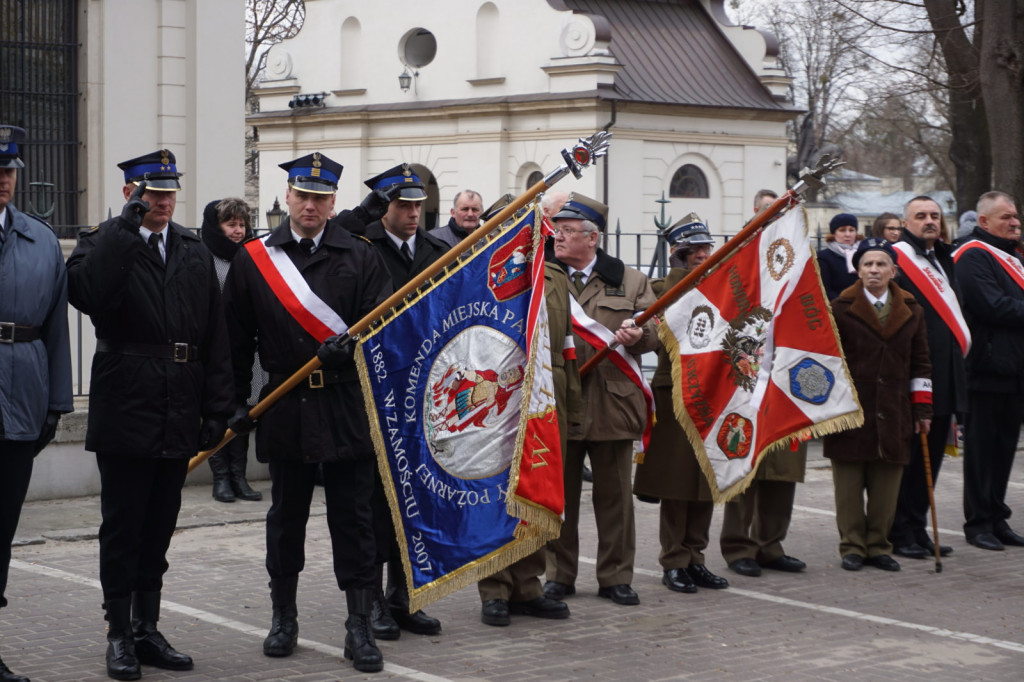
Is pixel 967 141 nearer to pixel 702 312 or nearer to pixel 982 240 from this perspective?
pixel 982 240

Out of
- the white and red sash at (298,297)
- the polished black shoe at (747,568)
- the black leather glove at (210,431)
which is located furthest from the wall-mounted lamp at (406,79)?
the black leather glove at (210,431)

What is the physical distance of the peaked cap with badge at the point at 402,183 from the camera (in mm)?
7074

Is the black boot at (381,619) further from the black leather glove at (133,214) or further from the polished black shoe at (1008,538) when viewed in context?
the polished black shoe at (1008,538)

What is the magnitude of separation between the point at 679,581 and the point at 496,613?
1289 mm

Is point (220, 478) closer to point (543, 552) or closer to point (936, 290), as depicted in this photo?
point (543, 552)

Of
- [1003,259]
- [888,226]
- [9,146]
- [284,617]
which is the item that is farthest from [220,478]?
[1003,259]

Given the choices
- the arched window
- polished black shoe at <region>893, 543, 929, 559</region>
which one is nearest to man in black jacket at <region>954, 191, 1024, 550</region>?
polished black shoe at <region>893, 543, 929, 559</region>

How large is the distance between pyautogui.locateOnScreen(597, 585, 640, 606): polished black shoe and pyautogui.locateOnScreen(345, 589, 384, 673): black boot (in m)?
1.60

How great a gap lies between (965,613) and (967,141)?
1725cm

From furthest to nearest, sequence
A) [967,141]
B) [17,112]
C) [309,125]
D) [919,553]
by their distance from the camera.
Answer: [309,125] < [967,141] < [17,112] < [919,553]

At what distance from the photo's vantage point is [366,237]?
709cm

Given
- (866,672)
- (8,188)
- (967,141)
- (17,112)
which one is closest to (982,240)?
(866,672)

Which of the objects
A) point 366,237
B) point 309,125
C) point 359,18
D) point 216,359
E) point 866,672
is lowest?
point 866,672

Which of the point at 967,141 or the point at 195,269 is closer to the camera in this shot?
the point at 195,269
